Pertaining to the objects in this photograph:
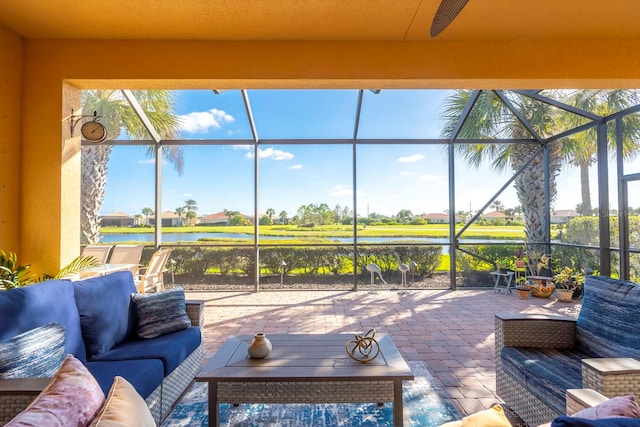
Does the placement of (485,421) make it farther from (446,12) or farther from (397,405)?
(446,12)

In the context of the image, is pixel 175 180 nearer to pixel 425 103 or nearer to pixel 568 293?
pixel 425 103

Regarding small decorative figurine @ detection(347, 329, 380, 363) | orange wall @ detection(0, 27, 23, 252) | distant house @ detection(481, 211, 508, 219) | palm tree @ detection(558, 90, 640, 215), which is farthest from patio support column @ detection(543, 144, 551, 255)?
orange wall @ detection(0, 27, 23, 252)

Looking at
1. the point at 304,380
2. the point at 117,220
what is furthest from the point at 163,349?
the point at 117,220

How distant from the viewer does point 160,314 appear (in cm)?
246

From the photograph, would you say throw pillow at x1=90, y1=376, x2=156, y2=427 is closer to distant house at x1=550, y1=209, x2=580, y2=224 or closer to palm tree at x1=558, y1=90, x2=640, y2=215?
palm tree at x1=558, y1=90, x2=640, y2=215

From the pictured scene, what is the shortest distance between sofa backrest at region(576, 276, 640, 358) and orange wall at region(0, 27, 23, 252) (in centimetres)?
487

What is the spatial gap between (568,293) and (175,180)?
280 inches

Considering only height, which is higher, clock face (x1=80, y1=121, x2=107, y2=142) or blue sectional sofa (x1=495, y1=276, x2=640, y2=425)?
clock face (x1=80, y1=121, x2=107, y2=142)

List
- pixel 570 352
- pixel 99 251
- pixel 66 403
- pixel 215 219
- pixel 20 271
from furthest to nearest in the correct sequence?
1. pixel 215 219
2. pixel 99 251
3. pixel 20 271
4. pixel 570 352
5. pixel 66 403

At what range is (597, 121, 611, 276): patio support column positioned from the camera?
477cm

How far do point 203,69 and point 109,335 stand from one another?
251 centimetres

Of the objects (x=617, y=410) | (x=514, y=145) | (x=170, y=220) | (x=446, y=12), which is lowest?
(x=617, y=410)

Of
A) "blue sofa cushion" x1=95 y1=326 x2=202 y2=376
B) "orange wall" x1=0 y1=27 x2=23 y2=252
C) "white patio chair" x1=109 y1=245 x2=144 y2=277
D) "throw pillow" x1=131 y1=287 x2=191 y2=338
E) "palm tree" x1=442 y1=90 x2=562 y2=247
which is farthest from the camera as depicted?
"palm tree" x1=442 y1=90 x2=562 y2=247

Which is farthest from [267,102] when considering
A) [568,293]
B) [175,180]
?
[568,293]
